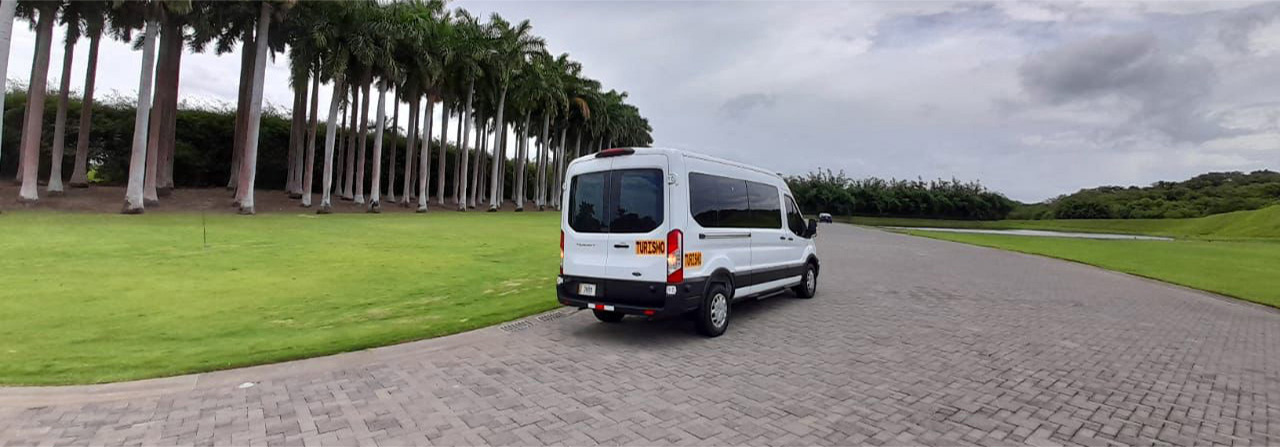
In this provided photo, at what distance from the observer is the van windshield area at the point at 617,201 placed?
21.6 feet

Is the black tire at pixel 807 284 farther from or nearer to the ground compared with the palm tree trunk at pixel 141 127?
nearer to the ground

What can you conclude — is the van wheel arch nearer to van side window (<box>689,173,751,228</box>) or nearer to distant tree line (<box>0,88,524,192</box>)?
van side window (<box>689,173,751,228</box>)

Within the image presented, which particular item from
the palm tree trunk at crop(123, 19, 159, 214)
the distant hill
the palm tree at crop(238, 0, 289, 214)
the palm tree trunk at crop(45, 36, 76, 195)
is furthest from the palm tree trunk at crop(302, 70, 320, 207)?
the distant hill

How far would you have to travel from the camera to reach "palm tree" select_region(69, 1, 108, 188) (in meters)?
28.4

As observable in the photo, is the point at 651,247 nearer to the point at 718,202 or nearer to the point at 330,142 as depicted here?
the point at 718,202

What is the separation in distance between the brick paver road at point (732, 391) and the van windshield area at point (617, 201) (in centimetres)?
143

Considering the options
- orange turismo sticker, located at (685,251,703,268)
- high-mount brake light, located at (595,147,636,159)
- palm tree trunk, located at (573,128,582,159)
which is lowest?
orange turismo sticker, located at (685,251,703,268)

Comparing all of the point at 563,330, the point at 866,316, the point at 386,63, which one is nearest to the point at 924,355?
the point at 866,316

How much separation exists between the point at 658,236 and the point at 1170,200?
4636 inches

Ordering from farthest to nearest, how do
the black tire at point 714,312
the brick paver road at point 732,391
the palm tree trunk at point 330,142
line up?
the palm tree trunk at point 330,142 < the black tire at point 714,312 < the brick paver road at point 732,391

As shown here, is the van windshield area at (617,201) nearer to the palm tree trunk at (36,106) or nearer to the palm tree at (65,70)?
the palm tree trunk at (36,106)

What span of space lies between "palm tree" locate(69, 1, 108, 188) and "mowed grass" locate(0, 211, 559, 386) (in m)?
17.3

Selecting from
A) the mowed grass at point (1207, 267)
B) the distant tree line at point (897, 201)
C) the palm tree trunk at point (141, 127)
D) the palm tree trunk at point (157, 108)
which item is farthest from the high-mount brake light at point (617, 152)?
the distant tree line at point (897, 201)

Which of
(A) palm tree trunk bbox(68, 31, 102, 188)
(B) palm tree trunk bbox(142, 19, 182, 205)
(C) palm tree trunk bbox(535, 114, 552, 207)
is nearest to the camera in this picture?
(B) palm tree trunk bbox(142, 19, 182, 205)
